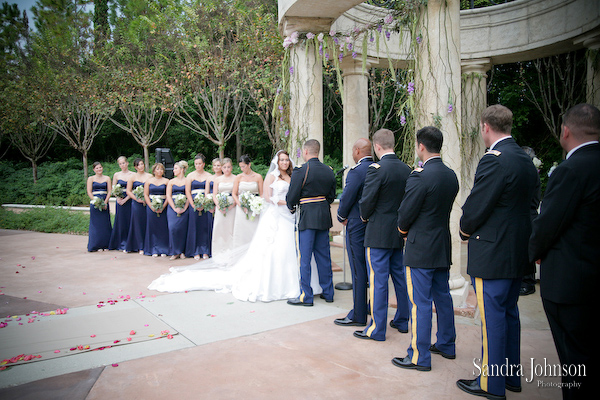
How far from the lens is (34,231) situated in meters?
14.1

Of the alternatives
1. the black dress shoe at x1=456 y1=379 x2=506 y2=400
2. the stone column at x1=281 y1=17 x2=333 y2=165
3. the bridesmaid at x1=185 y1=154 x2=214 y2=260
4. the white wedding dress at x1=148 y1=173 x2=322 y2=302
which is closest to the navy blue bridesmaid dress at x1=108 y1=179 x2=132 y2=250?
the bridesmaid at x1=185 y1=154 x2=214 y2=260

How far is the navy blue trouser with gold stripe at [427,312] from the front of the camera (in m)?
3.79

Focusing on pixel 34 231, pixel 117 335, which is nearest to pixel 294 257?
pixel 117 335

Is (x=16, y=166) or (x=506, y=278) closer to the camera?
(x=506, y=278)

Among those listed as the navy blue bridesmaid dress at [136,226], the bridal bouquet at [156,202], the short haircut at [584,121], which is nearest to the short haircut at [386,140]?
the short haircut at [584,121]

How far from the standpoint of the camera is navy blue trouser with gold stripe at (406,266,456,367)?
3789mm

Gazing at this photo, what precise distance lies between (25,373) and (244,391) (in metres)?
2.06

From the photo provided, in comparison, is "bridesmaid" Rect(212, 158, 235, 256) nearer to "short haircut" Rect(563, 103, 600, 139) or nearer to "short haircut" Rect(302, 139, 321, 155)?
"short haircut" Rect(302, 139, 321, 155)

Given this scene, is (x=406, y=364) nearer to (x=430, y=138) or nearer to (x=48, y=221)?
(x=430, y=138)

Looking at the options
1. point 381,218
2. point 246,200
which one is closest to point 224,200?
point 246,200

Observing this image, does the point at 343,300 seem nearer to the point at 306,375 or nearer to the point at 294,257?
the point at 294,257

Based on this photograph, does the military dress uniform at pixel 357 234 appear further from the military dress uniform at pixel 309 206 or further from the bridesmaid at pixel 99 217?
the bridesmaid at pixel 99 217

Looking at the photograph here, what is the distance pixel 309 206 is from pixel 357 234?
91 centimetres

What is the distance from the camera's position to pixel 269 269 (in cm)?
609
